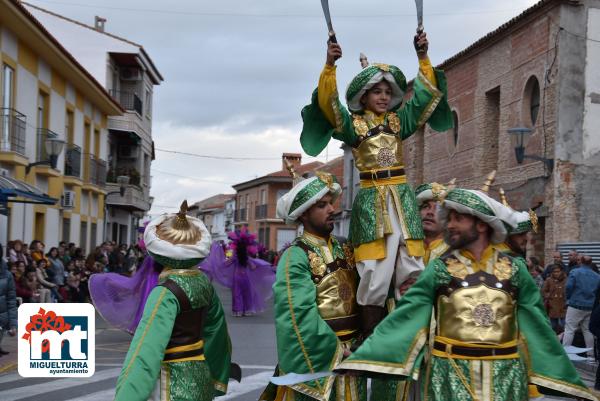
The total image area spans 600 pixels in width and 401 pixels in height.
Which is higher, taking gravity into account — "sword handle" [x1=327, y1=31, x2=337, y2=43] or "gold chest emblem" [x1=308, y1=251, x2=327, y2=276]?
"sword handle" [x1=327, y1=31, x2=337, y2=43]

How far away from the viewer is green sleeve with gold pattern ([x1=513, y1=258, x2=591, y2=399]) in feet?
15.2

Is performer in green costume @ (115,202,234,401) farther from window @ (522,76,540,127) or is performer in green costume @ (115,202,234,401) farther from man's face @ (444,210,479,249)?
window @ (522,76,540,127)

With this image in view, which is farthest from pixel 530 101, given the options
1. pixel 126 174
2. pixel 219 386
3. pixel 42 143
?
pixel 126 174

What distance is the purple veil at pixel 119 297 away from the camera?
24.1 ft

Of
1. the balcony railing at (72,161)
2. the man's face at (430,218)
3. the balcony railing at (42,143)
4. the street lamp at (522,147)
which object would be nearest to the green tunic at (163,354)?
the man's face at (430,218)

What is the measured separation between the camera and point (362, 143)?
5715 millimetres

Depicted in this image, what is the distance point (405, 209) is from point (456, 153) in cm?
2161

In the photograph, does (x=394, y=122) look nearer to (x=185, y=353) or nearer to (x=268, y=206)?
(x=185, y=353)

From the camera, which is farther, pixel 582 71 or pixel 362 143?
pixel 582 71

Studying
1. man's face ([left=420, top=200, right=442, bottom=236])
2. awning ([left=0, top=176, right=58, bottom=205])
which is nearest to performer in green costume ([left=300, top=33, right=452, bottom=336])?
man's face ([left=420, top=200, right=442, bottom=236])

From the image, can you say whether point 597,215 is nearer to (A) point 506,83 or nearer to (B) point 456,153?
(A) point 506,83

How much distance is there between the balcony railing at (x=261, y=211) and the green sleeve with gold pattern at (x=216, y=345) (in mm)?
69006

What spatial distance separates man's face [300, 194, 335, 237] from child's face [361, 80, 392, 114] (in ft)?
2.56

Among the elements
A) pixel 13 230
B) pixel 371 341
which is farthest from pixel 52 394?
pixel 13 230
